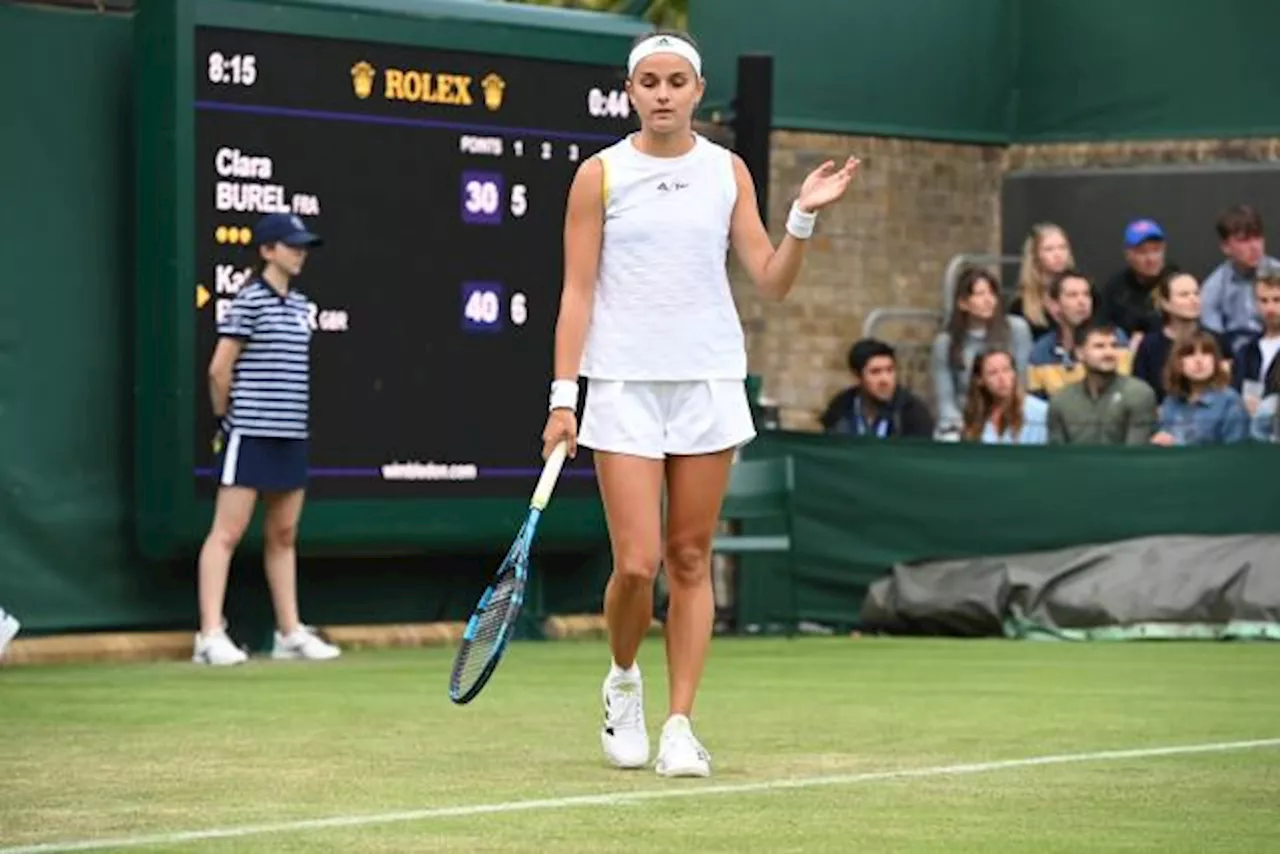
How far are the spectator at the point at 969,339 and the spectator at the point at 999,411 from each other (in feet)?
1.08

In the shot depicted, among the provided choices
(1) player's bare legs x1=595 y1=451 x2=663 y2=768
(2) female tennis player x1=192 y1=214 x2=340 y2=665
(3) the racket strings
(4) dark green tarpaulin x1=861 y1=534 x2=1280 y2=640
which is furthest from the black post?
(3) the racket strings

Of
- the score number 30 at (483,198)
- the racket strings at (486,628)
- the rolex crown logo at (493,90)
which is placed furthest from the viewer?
the rolex crown logo at (493,90)

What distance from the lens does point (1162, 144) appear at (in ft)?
77.0

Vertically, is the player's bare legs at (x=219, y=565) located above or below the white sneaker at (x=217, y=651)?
above

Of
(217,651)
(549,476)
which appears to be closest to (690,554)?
(549,476)

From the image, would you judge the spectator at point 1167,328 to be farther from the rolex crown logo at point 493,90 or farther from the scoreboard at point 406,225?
the rolex crown logo at point 493,90

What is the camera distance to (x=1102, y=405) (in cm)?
1977

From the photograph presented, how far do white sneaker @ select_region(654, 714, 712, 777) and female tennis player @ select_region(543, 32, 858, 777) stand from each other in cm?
5

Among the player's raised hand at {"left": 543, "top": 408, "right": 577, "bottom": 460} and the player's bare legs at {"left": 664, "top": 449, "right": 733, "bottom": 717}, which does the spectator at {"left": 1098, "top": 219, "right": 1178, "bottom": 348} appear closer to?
the player's bare legs at {"left": 664, "top": 449, "right": 733, "bottom": 717}

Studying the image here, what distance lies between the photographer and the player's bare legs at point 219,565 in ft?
54.4

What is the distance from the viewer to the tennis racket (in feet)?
32.4

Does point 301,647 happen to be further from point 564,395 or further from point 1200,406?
point 564,395

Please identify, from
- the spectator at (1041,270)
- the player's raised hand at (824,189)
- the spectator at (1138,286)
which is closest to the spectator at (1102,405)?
the spectator at (1138,286)

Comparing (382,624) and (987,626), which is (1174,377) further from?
(382,624)
